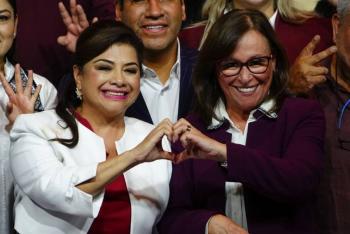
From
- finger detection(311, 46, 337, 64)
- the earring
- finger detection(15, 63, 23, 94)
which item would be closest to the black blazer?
the earring

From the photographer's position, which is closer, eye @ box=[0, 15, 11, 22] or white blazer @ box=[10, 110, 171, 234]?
white blazer @ box=[10, 110, 171, 234]

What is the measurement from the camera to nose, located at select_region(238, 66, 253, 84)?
232 centimetres

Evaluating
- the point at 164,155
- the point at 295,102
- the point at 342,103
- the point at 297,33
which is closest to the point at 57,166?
the point at 164,155

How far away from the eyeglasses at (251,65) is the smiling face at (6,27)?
2.99 feet

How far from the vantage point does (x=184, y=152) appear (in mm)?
2230

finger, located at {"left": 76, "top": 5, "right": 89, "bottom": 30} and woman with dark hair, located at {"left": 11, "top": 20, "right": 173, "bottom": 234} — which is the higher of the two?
finger, located at {"left": 76, "top": 5, "right": 89, "bottom": 30}

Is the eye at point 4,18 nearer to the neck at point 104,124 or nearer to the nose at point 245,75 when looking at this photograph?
the neck at point 104,124

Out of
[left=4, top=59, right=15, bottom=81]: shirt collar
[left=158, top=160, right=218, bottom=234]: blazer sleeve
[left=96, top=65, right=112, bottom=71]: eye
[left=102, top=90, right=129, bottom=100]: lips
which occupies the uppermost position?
[left=96, top=65, right=112, bottom=71]: eye

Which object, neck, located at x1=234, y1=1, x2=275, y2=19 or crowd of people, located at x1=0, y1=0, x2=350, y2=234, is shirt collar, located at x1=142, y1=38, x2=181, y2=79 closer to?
crowd of people, located at x1=0, y1=0, x2=350, y2=234

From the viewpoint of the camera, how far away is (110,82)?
7.84ft

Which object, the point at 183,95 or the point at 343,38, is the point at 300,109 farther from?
the point at 183,95

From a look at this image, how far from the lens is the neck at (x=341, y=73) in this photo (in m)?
2.60

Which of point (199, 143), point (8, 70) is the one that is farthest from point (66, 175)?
point (8, 70)

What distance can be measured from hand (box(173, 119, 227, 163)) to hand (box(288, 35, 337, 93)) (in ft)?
1.88
